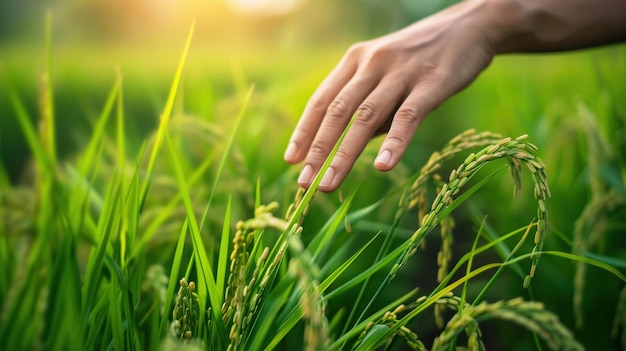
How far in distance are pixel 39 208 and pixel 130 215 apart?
135 mm

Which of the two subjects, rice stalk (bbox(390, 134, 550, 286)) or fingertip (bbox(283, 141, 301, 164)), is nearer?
rice stalk (bbox(390, 134, 550, 286))

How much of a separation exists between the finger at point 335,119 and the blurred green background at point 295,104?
0.08 m

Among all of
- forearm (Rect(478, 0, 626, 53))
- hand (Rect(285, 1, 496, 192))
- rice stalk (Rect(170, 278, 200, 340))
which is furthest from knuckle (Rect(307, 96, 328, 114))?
rice stalk (Rect(170, 278, 200, 340))

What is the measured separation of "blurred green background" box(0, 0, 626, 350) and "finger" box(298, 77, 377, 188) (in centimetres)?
8

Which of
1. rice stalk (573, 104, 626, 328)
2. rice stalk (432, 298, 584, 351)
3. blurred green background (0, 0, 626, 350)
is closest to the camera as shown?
rice stalk (432, 298, 584, 351)

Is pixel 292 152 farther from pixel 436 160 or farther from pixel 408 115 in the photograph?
pixel 436 160

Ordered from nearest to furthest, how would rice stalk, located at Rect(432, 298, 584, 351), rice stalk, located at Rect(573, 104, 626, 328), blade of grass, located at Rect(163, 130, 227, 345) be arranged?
rice stalk, located at Rect(432, 298, 584, 351)
blade of grass, located at Rect(163, 130, 227, 345)
rice stalk, located at Rect(573, 104, 626, 328)

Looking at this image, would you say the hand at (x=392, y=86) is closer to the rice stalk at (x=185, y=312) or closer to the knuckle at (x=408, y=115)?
the knuckle at (x=408, y=115)

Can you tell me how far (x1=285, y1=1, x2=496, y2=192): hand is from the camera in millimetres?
1048

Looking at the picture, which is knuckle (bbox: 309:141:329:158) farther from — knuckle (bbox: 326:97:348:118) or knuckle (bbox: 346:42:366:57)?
knuckle (bbox: 346:42:366:57)

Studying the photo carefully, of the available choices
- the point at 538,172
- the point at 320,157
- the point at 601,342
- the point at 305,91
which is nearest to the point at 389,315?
the point at 538,172

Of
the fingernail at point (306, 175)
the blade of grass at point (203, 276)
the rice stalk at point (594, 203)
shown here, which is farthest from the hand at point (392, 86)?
the rice stalk at point (594, 203)

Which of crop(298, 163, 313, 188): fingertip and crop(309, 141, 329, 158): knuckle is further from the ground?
crop(309, 141, 329, 158): knuckle

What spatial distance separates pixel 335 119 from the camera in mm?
1117
